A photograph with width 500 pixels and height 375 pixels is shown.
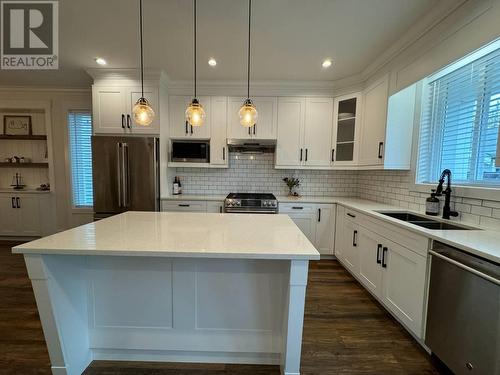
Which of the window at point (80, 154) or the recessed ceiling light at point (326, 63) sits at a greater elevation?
the recessed ceiling light at point (326, 63)

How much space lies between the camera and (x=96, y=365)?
1.53 m

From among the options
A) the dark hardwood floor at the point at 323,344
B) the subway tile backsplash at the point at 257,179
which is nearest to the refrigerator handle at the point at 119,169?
the subway tile backsplash at the point at 257,179

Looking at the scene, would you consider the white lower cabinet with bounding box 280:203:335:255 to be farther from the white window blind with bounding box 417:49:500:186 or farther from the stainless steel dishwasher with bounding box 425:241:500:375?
the stainless steel dishwasher with bounding box 425:241:500:375

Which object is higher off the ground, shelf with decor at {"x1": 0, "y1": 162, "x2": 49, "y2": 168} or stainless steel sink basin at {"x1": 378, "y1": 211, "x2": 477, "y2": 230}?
shelf with decor at {"x1": 0, "y1": 162, "x2": 49, "y2": 168}

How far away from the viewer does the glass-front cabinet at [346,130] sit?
3256mm

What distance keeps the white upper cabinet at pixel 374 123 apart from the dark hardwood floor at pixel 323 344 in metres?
1.65

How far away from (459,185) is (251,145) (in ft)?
8.03

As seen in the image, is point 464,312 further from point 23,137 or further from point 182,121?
point 23,137

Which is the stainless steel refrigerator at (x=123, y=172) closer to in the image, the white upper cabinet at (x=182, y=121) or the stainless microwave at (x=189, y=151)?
the stainless microwave at (x=189, y=151)

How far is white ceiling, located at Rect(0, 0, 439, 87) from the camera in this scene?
1.88 metres

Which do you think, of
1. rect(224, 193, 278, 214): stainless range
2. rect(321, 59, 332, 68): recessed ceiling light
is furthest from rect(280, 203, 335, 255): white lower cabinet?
rect(321, 59, 332, 68): recessed ceiling light

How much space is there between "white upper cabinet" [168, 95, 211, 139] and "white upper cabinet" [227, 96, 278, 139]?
36 centimetres

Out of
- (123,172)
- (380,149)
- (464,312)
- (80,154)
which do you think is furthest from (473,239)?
(80,154)

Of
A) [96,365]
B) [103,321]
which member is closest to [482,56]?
[103,321]
